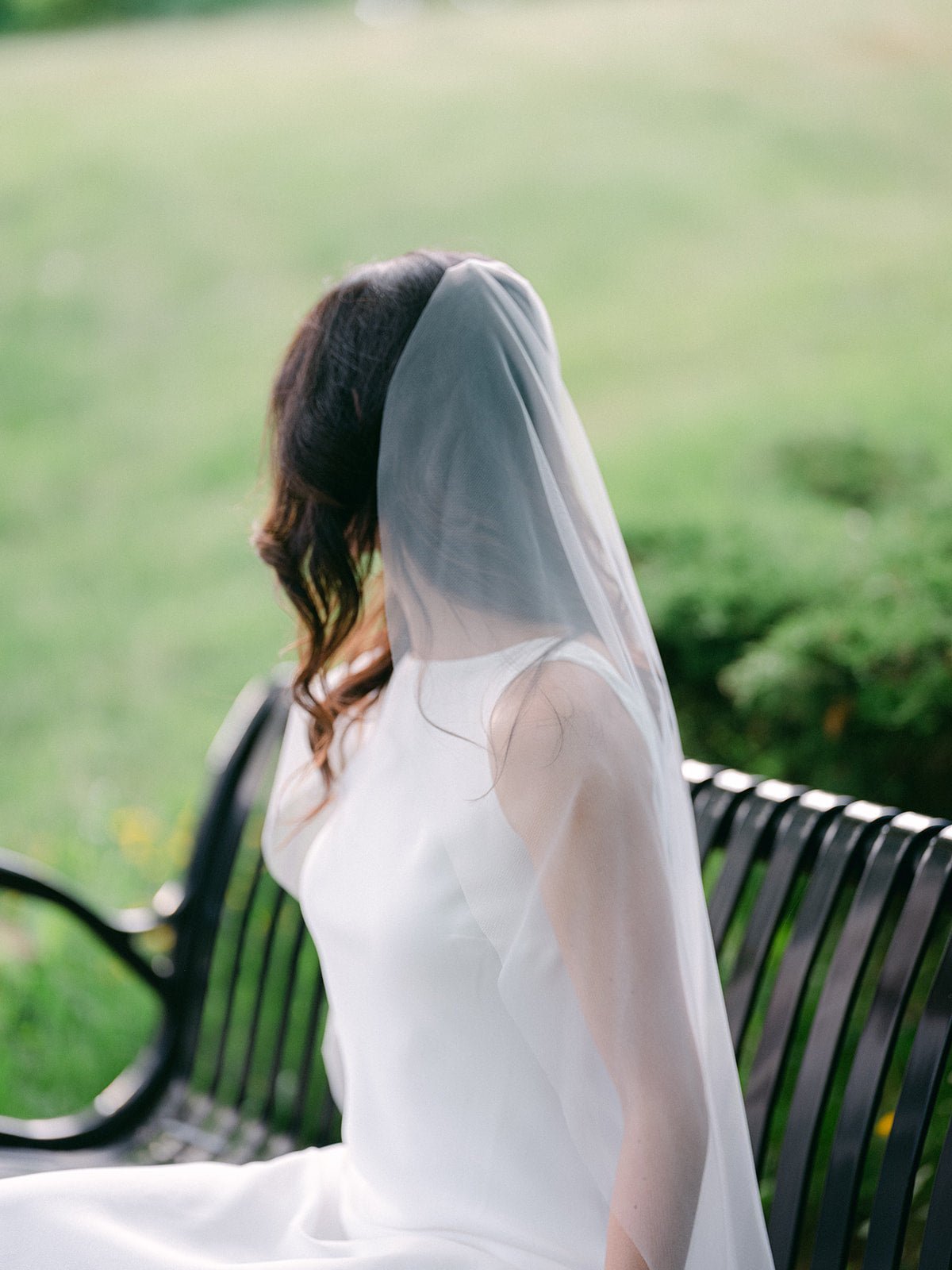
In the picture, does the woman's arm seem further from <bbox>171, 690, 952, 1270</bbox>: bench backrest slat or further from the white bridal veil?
<bbox>171, 690, 952, 1270</bbox>: bench backrest slat

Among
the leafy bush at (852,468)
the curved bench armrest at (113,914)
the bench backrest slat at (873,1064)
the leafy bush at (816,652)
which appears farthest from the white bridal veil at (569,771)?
the leafy bush at (852,468)

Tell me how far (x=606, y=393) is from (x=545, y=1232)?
5.89 meters

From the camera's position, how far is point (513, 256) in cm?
844

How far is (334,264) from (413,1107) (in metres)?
7.82

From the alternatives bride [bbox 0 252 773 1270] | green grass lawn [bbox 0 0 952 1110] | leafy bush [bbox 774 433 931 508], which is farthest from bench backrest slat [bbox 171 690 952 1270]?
green grass lawn [bbox 0 0 952 1110]

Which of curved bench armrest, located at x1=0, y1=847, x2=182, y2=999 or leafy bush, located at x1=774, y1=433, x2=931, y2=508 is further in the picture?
leafy bush, located at x1=774, y1=433, x2=931, y2=508

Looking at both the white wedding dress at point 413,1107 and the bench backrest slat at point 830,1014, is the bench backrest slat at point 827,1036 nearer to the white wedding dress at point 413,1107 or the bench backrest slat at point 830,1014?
the bench backrest slat at point 830,1014

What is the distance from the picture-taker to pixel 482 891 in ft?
5.65

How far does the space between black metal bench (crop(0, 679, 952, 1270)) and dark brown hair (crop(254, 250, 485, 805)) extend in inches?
31.7

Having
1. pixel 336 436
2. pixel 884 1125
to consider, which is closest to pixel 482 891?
pixel 336 436

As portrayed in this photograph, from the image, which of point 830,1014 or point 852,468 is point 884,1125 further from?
point 852,468

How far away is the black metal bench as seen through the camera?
198 centimetres

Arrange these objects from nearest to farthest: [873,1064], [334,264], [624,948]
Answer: [624,948], [873,1064], [334,264]

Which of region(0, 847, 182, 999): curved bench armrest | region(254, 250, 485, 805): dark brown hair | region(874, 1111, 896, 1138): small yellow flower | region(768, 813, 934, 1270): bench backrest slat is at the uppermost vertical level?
region(254, 250, 485, 805): dark brown hair
